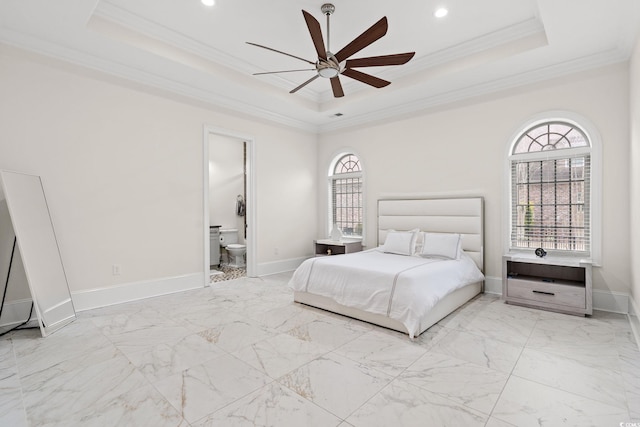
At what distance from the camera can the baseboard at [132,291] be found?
3699 millimetres

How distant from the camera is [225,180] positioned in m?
7.25

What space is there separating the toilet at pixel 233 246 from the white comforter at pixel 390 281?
2916mm

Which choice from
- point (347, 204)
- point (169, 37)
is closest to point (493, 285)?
point (347, 204)

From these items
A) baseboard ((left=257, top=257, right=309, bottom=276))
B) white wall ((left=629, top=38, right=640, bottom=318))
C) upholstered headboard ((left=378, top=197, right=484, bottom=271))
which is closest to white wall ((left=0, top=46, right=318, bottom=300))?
baseboard ((left=257, top=257, right=309, bottom=276))

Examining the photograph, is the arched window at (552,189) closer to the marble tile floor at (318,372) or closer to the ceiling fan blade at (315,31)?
the marble tile floor at (318,372)

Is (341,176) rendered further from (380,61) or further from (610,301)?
(610,301)

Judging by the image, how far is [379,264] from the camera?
3.66 meters

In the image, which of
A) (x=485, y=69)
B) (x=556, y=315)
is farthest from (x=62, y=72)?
(x=556, y=315)

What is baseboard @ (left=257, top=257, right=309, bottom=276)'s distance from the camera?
5.66m

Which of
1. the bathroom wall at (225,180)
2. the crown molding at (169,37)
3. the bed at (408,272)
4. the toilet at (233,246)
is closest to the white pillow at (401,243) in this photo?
the bed at (408,272)

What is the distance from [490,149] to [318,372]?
3.78 meters

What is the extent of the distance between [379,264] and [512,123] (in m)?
2.67

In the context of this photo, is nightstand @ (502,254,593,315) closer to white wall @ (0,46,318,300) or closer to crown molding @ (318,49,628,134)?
crown molding @ (318,49,628,134)

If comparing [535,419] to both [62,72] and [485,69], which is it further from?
[62,72]
